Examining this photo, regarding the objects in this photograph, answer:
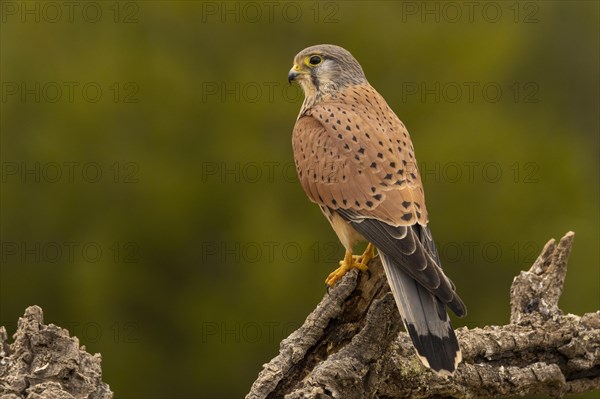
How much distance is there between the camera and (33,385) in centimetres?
452

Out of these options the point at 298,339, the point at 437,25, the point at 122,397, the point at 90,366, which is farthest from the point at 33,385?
the point at 437,25

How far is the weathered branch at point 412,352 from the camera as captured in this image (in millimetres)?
4832

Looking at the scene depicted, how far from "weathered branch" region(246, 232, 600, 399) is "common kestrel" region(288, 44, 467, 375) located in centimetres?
18

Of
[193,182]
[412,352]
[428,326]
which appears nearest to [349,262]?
[412,352]

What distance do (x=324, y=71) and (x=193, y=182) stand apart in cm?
473

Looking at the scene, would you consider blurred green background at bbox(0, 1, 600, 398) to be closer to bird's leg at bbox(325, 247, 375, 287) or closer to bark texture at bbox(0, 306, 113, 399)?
bird's leg at bbox(325, 247, 375, 287)

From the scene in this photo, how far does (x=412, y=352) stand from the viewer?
17.1 feet

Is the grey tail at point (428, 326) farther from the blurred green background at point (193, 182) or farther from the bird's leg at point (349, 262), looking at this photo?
the blurred green background at point (193, 182)

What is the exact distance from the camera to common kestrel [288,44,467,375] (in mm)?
4852

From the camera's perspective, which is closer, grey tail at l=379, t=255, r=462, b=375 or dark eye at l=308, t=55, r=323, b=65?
grey tail at l=379, t=255, r=462, b=375

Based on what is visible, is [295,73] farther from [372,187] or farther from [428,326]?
[428,326]

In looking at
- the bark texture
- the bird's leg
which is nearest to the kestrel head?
the bird's leg

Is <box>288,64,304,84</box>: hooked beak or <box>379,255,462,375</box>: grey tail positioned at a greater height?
<box>288,64,304,84</box>: hooked beak

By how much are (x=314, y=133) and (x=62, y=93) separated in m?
5.55
